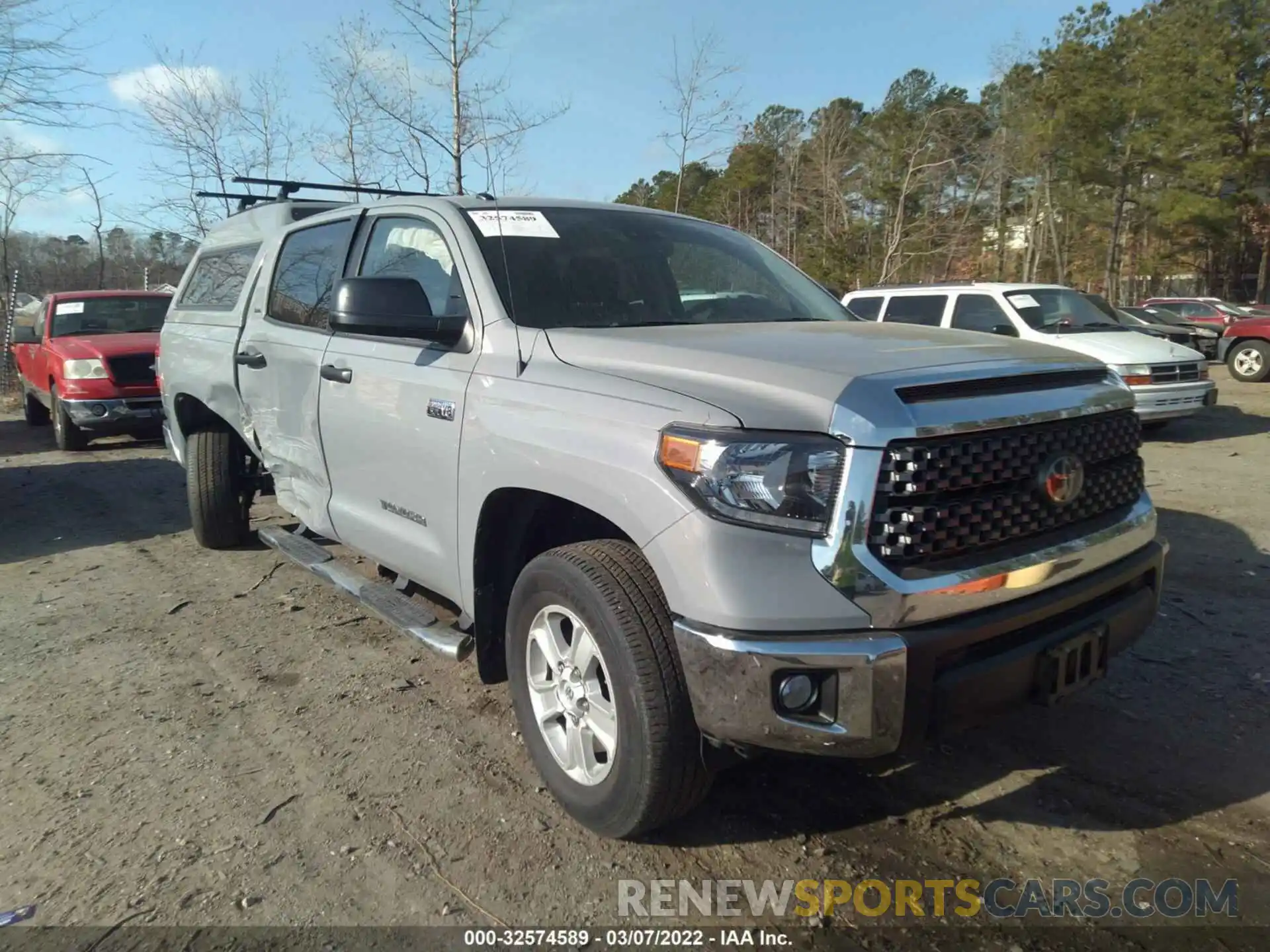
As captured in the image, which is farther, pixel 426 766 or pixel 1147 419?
pixel 1147 419

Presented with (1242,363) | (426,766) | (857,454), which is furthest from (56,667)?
(1242,363)


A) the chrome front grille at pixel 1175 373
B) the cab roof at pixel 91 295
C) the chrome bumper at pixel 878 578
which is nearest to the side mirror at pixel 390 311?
the chrome bumper at pixel 878 578

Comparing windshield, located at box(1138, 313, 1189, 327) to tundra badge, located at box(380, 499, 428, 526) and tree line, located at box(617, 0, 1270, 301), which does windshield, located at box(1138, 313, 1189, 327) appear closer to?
tree line, located at box(617, 0, 1270, 301)

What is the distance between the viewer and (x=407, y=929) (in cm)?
231

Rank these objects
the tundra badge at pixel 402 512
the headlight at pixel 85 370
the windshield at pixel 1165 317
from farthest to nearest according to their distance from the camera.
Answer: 1. the windshield at pixel 1165 317
2. the headlight at pixel 85 370
3. the tundra badge at pixel 402 512

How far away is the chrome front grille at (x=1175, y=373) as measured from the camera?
10023 millimetres

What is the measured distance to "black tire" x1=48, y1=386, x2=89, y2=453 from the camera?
397 inches

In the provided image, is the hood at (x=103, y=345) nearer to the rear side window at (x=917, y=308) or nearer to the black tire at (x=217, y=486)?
the black tire at (x=217, y=486)

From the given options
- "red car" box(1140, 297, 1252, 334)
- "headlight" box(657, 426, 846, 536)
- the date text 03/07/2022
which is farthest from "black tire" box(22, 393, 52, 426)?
"red car" box(1140, 297, 1252, 334)

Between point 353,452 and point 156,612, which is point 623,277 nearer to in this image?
point 353,452

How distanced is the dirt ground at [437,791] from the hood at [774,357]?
103 cm

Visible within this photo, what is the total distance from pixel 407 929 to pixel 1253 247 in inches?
1903

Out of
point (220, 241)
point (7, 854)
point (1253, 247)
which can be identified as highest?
point (1253, 247)

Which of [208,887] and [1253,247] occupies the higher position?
[1253,247]
